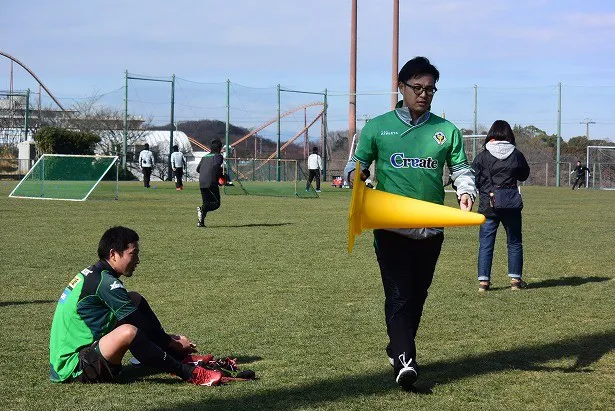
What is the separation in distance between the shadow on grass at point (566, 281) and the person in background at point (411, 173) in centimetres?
517

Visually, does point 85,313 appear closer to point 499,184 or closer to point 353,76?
point 499,184

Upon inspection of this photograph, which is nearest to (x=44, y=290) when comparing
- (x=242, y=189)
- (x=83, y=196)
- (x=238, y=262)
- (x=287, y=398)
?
(x=238, y=262)

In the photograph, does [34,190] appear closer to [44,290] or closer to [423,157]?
[44,290]

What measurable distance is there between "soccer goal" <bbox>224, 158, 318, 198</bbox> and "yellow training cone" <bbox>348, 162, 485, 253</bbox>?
26.6 m

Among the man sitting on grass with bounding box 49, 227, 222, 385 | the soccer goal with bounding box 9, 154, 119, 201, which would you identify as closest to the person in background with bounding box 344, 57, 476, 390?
the man sitting on grass with bounding box 49, 227, 222, 385

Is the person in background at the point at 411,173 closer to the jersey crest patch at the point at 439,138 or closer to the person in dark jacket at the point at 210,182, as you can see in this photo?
the jersey crest patch at the point at 439,138

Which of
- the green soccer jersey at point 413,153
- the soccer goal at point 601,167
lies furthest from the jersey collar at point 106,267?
the soccer goal at point 601,167

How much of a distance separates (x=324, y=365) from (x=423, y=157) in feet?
5.46

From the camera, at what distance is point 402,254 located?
5773mm

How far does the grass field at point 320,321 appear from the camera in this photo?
18.4 feet

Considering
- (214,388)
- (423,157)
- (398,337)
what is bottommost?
(214,388)

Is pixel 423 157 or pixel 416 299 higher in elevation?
pixel 423 157

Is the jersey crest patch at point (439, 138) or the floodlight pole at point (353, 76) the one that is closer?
the jersey crest patch at point (439, 138)

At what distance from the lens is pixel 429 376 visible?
616 centimetres
